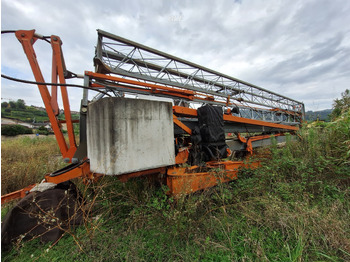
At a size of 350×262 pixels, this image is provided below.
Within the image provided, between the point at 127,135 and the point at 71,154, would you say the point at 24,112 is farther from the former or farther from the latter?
the point at 127,135

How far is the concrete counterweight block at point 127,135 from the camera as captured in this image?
81.4 inches

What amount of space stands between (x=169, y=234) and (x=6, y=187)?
14.5 ft

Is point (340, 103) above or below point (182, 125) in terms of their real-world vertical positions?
above

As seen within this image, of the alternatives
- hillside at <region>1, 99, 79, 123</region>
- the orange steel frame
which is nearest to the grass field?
the orange steel frame

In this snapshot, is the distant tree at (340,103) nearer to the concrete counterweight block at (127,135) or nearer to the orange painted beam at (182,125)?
the orange painted beam at (182,125)

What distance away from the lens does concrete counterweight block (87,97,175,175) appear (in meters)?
2.07

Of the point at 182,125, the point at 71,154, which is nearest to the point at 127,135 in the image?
the point at 182,125

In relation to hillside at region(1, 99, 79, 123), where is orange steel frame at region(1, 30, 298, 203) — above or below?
below

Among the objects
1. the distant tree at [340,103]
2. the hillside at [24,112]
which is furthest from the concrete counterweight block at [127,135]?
the hillside at [24,112]

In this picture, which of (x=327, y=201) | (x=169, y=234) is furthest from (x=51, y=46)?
(x=327, y=201)

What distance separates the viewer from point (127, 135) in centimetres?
216

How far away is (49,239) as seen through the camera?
6.68 feet

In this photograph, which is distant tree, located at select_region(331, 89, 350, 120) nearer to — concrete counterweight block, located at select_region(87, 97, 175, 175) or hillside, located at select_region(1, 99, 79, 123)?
concrete counterweight block, located at select_region(87, 97, 175, 175)

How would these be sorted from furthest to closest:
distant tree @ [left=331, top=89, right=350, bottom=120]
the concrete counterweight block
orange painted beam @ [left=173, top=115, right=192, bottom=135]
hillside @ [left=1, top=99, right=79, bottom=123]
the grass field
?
hillside @ [left=1, top=99, right=79, bottom=123], distant tree @ [left=331, top=89, right=350, bottom=120], orange painted beam @ [left=173, top=115, right=192, bottom=135], the concrete counterweight block, the grass field
